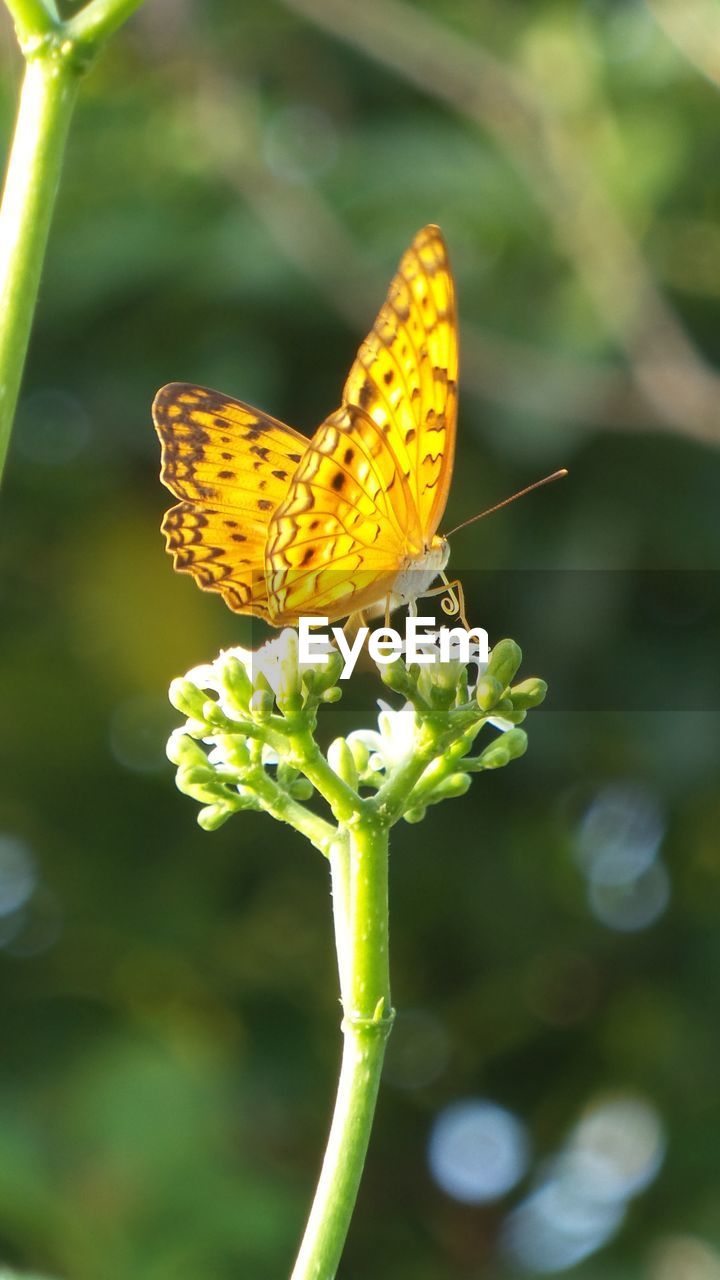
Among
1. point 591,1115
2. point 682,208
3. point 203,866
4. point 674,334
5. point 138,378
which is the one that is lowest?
point 591,1115

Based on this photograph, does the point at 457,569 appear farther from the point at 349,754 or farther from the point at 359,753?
the point at 349,754

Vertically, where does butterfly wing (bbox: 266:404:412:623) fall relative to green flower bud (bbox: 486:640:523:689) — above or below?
above

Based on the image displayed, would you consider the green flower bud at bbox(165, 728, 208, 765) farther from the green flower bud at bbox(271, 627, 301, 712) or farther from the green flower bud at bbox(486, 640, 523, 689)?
the green flower bud at bbox(486, 640, 523, 689)

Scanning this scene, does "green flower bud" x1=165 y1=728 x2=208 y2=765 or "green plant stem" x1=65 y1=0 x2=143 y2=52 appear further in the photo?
"green flower bud" x1=165 y1=728 x2=208 y2=765

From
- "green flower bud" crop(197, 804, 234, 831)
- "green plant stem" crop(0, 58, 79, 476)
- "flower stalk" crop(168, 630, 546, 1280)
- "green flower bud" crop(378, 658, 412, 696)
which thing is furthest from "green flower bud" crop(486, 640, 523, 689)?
"green plant stem" crop(0, 58, 79, 476)

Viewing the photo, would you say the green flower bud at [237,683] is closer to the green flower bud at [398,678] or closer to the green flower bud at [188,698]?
the green flower bud at [188,698]

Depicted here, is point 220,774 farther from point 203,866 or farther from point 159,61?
point 159,61

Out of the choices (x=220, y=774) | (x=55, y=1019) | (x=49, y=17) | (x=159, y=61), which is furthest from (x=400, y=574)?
(x=159, y=61)
